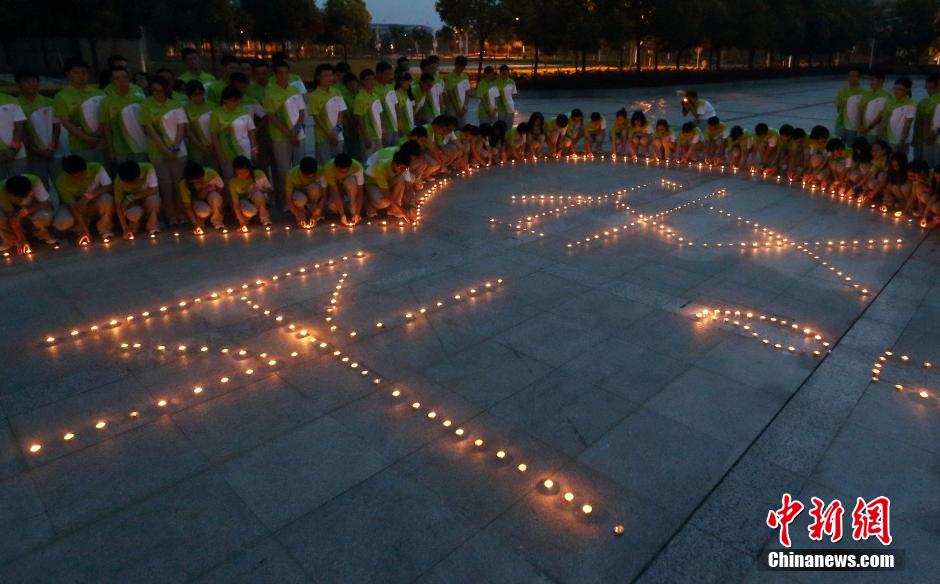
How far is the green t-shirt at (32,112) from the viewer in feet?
22.3

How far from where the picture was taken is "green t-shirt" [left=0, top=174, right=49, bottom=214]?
6.13 meters

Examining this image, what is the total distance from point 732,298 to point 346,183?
4078mm

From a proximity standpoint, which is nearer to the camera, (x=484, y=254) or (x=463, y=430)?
(x=463, y=430)

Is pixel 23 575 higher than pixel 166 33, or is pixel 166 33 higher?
pixel 166 33

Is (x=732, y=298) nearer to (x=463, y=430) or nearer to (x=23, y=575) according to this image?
(x=463, y=430)

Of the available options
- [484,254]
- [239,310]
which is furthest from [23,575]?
[484,254]

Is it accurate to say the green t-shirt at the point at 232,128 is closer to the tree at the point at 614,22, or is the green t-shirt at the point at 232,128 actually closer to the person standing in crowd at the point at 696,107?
the person standing in crowd at the point at 696,107

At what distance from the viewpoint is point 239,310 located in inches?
205

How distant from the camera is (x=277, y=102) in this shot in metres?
7.66

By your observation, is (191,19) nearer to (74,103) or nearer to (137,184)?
(74,103)

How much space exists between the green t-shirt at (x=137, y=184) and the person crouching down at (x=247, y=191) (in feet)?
2.46

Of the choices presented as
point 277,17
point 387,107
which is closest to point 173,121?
point 387,107

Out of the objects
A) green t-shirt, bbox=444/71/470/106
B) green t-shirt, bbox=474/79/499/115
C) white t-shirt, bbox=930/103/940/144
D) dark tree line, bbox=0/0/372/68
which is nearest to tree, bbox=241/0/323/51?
dark tree line, bbox=0/0/372/68

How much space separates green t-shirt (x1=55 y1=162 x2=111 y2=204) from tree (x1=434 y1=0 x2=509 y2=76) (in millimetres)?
19780
